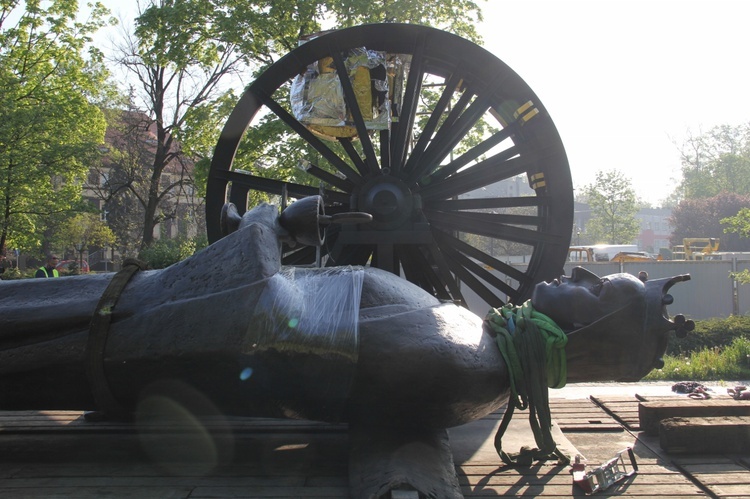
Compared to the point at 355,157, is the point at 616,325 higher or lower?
lower

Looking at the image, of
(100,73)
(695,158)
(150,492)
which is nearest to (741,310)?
(150,492)

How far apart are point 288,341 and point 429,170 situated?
14.6ft

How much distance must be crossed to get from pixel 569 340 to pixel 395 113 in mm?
4692

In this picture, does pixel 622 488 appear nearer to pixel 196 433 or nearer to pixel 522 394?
pixel 522 394

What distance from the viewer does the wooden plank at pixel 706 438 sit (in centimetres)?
342

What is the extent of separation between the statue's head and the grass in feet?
20.6

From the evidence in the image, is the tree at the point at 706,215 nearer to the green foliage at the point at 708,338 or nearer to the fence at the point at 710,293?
the fence at the point at 710,293

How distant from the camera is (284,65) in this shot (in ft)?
22.8

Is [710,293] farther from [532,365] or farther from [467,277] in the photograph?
[532,365]

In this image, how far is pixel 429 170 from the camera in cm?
704

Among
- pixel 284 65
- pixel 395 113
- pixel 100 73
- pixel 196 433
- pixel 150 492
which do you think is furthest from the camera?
pixel 100 73

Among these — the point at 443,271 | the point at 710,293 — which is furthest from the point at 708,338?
the point at 443,271

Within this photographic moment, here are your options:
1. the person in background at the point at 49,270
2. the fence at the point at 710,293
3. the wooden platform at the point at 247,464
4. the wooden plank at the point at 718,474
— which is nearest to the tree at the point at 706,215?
the fence at the point at 710,293

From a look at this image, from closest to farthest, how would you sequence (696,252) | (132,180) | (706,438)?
(706,438)
(132,180)
(696,252)
